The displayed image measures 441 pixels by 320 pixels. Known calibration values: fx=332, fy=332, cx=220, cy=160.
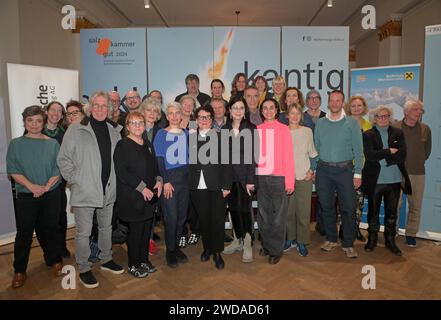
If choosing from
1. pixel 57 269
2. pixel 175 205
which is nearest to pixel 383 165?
pixel 175 205

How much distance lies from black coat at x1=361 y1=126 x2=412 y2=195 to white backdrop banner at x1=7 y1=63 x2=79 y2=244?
3539 millimetres

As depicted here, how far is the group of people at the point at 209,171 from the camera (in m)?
2.62

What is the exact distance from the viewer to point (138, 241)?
2.76m

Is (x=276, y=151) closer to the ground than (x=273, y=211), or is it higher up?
higher up

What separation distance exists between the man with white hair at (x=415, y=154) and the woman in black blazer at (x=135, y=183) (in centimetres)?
263

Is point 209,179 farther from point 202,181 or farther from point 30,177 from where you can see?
point 30,177

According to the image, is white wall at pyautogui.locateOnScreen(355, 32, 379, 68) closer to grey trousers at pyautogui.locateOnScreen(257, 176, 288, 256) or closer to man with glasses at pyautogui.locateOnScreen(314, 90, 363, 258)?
man with glasses at pyautogui.locateOnScreen(314, 90, 363, 258)

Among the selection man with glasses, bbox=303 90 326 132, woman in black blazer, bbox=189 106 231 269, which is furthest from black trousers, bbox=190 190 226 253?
man with glasses, bbox=303 90 326 132

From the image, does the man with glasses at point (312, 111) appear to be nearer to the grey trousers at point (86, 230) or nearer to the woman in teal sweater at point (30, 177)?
the grey trousers at point (86, 230)

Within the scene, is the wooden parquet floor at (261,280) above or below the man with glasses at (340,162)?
below

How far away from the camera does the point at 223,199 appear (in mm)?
2891

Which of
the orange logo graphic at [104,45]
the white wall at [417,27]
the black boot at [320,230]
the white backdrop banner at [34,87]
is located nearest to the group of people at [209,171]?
the black boot at [320,230]

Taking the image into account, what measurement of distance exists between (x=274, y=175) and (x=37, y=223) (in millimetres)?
2079

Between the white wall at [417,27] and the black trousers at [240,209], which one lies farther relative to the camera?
the white wall at [417,27]
